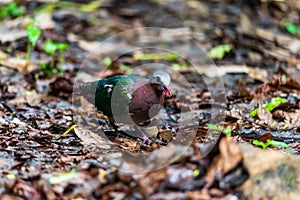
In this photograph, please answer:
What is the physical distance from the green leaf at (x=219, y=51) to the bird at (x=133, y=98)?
3.38 m

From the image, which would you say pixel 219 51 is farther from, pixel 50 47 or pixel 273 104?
pixel 273 104

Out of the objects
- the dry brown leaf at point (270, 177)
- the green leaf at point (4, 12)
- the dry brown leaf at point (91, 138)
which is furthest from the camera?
the green leaf at point (4, 12)

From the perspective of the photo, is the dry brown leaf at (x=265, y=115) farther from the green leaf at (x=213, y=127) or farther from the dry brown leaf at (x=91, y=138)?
the dry brown leaf at (x=91, y=138)

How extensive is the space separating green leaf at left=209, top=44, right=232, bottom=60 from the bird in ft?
11.1

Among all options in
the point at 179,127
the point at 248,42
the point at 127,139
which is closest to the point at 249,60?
the point at 248,42

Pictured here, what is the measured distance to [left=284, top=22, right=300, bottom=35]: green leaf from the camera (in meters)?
9.88

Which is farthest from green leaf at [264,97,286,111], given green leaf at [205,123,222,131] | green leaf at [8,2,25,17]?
green leaf at [8,2,25,17]

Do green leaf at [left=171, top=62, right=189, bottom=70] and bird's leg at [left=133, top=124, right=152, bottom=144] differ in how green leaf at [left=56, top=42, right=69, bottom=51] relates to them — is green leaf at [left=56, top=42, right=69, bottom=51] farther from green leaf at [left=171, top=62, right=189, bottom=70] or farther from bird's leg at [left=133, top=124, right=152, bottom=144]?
bird's leg at [left=133, top=124, right=152, bottom=144]

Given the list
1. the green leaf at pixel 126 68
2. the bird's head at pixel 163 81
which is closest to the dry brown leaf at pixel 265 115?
the bird's head at pixel 163 81

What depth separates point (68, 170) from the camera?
4031mm

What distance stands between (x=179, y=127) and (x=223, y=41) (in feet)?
12.4

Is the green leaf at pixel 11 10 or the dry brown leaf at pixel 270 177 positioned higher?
the green leaf at pixel 11 10

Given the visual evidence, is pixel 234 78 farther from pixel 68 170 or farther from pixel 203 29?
pixel 68 170

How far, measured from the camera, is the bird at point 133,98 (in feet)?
17.6
